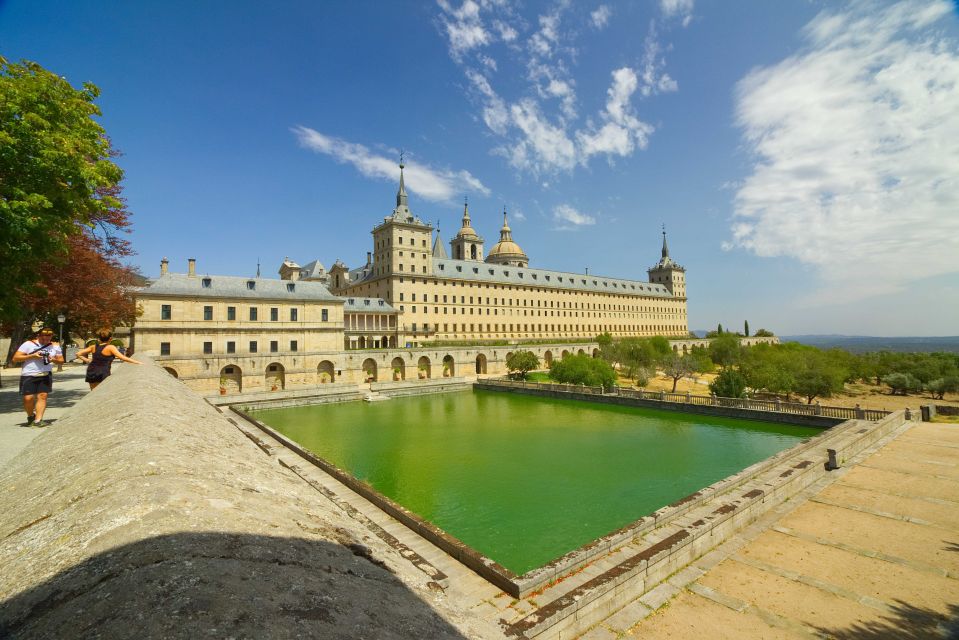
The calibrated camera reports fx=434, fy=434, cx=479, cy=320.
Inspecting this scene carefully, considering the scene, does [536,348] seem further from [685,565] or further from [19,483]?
[19,483]

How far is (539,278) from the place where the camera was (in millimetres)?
76312

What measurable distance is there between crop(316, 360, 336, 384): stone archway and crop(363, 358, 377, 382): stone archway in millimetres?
3245

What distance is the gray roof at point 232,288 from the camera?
119 ft

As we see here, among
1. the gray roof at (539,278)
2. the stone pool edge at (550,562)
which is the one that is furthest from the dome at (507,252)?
the stone pool edge at (550,562)

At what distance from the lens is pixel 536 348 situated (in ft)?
192

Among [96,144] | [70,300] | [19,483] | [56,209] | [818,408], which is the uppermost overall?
[96,144]

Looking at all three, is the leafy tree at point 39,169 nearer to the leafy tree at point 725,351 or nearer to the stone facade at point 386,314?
the stone facade at point 386,314

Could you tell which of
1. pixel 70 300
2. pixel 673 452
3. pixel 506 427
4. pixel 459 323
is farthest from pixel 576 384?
pixel 70 300

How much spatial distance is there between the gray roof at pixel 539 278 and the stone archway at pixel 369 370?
756 inches

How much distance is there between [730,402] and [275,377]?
123 feet

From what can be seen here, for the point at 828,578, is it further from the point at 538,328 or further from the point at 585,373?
the point at 538,328

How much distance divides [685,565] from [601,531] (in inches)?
145

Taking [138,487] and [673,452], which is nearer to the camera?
[138,487]

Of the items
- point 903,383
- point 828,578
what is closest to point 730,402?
point 828,578
